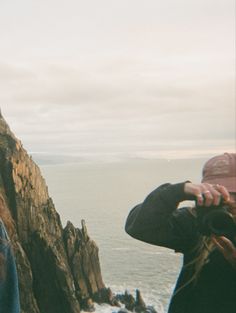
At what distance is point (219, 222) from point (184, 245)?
528 millimetres

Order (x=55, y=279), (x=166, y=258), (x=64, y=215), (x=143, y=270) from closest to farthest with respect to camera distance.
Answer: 1. (x=55, y=279)
2. (x=143, y=270)
3. (x=166, y=258)
4. (x=64, y=215)

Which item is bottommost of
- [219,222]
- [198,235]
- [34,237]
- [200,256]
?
[34,237]

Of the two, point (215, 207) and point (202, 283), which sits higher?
point (215, 207)

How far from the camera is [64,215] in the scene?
516 feet

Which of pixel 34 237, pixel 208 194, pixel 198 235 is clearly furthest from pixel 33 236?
pixel 208 194

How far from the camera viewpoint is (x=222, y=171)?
11.6ft

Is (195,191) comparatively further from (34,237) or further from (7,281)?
(34,237)

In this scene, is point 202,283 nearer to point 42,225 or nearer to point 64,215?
point 42,225

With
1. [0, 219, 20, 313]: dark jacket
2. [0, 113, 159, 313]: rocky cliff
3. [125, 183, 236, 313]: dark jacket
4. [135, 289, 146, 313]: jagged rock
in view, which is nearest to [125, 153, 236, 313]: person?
[125, 183, 236, 313]: dark jacket

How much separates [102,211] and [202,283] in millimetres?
164890

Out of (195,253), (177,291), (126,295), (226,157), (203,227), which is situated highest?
(226,157)

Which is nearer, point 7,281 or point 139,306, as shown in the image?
point 7,281

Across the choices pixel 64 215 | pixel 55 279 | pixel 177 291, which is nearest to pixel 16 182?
pixel 55 279

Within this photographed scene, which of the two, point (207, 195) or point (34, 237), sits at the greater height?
point (207, 195)
